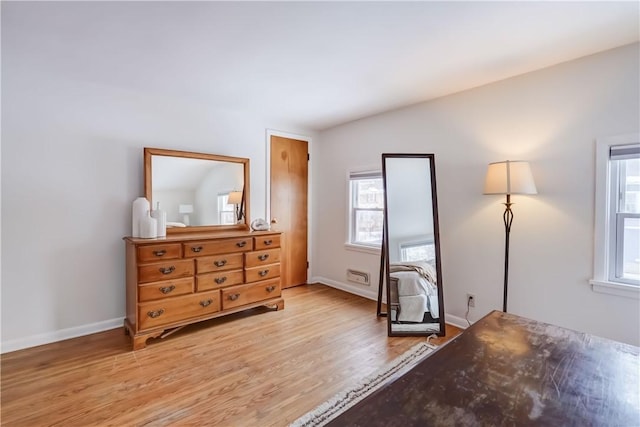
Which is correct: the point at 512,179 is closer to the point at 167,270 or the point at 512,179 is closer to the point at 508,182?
the point at 508,182

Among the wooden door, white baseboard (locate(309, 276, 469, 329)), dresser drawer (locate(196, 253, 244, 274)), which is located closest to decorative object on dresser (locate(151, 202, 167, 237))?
dresser drawer (locate(196, 253, 244, 274))

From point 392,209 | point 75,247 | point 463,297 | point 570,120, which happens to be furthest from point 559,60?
point 75,247

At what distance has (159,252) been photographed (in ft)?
8.24

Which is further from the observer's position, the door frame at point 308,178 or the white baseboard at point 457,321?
the door frame at point 308,178

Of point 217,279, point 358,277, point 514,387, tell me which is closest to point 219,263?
point 217,279

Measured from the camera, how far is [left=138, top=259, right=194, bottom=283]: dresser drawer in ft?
8.02

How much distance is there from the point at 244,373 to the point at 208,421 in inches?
18.2

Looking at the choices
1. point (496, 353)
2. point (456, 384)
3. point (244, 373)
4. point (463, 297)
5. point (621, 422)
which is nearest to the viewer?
point (621, 422)

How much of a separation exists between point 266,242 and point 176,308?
41.3 inches

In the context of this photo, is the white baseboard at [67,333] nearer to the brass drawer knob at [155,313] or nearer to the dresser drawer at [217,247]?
the brass drawer knob at [155,313]

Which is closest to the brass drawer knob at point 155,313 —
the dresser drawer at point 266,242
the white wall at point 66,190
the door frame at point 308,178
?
the white wall at point 66,190

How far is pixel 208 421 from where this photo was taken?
1638 millimetres

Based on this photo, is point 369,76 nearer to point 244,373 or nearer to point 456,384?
point 456,384

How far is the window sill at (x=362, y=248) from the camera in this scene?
3658mm
